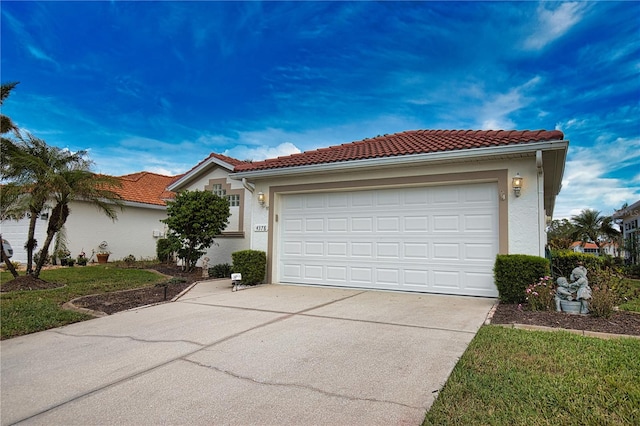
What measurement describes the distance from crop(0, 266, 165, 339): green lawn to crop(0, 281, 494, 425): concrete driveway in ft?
1.42

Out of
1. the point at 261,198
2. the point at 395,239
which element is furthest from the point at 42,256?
the point at 395,239

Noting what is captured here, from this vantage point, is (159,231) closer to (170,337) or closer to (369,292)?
(369,292)

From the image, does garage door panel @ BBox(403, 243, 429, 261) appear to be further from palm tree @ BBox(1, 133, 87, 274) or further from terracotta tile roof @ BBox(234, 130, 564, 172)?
palm tree @ BBox(1, 133, 87, 274)

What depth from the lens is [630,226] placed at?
26.1 m

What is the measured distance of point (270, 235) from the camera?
985 centimetres

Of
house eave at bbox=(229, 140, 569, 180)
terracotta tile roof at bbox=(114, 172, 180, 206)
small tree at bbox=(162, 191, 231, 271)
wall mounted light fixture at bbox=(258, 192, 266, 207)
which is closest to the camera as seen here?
house eave at bbox=(229, 140, 569, 180)

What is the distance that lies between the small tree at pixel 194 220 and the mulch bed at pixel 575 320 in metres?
8.94

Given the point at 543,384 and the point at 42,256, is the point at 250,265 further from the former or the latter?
the point at 543,384

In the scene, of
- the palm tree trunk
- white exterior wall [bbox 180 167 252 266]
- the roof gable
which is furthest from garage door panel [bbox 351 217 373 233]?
the palm tree trunk

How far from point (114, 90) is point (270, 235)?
8.71 meters

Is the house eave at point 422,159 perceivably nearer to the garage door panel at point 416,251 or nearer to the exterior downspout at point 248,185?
the exterior downspout at point 248,185

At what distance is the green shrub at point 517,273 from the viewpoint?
20.6ft

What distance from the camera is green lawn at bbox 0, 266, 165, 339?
5.60m

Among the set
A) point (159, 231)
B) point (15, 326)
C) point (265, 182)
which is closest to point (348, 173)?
point (265, 182)
